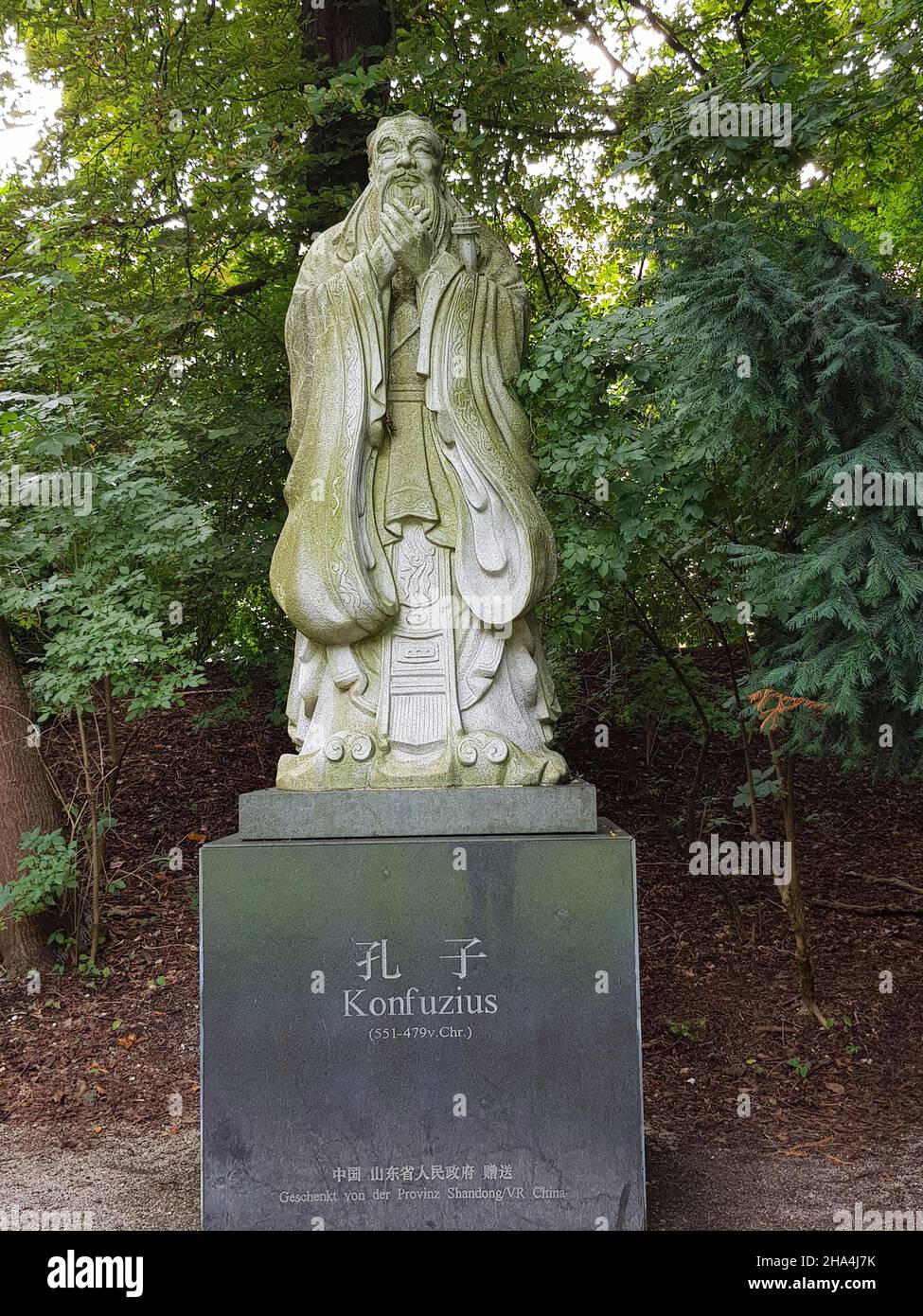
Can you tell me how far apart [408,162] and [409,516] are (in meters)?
1.34

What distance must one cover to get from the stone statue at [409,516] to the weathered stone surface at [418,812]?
13 cm

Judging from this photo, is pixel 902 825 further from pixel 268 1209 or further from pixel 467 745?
pixel 268 1209

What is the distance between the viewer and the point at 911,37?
5.30 m

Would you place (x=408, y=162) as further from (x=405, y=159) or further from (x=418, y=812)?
(x=418, y=812)

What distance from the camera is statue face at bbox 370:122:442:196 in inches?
181

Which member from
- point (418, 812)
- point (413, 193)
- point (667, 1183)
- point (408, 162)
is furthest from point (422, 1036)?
point (408, 162)

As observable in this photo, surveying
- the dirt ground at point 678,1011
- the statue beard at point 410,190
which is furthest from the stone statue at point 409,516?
Answer: the dirt ground at point 678,1011

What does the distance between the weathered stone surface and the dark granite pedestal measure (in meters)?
0.15

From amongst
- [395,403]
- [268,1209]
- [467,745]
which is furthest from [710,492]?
[268,1209]

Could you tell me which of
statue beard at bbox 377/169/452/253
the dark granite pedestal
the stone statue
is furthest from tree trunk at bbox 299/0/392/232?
the dark granite pedestal

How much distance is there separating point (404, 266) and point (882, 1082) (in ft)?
14.3

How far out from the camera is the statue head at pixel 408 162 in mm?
4602

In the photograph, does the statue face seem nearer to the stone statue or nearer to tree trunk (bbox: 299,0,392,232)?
the stone statue

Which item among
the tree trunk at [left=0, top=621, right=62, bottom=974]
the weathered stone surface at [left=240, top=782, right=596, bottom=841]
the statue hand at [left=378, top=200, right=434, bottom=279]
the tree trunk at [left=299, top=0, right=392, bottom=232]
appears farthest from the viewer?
the tree trunk at [left=299, top=0, right=392, bottom=232]
